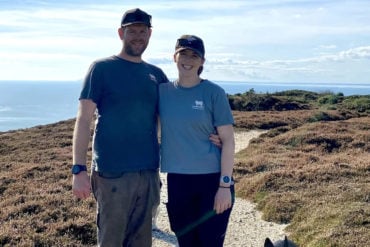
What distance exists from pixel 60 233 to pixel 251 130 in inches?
767

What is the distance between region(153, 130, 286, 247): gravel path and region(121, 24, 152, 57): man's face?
14.8 feet

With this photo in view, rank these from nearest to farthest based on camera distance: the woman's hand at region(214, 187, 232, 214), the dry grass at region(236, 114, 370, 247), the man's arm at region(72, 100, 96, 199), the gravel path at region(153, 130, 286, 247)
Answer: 1. the man's arm at region(72, 100, 96, 199)
2. the woman's hand at region(214, 187, 232, 214)
3. the dry grass at region(236, 114, 370, 247)
4. the gravel path at region(153, 130, 286, 247)

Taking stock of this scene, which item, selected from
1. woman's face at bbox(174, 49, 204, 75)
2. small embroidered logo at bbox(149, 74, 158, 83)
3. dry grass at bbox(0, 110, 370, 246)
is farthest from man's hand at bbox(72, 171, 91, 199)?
dry grass at bbox(0, 110, 370, 246)

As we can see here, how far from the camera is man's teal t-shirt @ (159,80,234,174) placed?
4.31 meters

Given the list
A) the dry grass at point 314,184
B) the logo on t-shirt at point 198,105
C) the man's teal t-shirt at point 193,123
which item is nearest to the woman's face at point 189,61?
the man's teal t-shirt at point 193,123

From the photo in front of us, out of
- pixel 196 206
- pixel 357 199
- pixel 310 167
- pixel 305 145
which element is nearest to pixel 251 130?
pixel 305 145

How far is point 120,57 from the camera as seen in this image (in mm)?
4402

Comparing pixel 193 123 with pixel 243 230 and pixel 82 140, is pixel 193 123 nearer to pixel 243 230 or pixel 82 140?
pixel 82 140

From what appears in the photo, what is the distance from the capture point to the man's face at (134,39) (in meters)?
4.37

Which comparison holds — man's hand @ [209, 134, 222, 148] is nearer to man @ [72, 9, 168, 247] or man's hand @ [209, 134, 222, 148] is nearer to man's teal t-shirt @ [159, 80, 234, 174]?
man's teal t-shirt @ [159, 80, 234, 174]

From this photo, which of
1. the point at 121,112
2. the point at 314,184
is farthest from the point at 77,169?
the point at 314,184

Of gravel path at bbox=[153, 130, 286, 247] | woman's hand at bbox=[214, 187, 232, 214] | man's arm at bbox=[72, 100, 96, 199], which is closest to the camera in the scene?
man's arm at bbox=[72, 100, 96, 199]

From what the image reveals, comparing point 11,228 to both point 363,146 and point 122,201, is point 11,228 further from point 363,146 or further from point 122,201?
point 363,146

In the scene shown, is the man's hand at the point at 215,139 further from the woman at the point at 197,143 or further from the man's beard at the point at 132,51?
the man's beard at the point at 132,51
